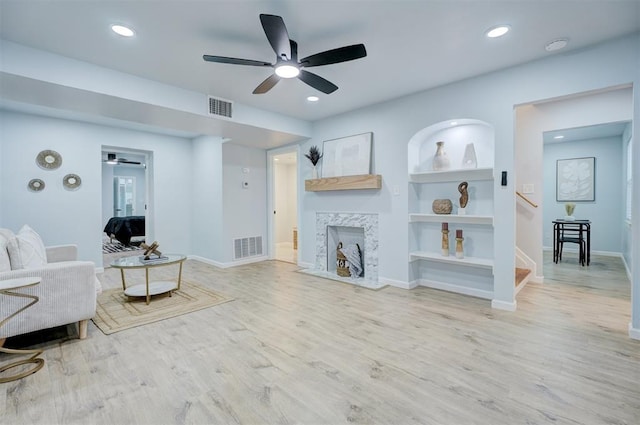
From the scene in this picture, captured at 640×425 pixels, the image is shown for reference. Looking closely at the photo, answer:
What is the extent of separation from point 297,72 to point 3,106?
15.6ft

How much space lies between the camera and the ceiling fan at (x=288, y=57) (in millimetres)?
2057

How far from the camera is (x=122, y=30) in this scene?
97.8 inches

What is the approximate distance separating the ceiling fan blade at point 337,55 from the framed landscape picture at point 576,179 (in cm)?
686

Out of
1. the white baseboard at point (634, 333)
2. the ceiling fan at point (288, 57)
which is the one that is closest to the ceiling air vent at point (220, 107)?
the ceiling fan at point (288, 57)

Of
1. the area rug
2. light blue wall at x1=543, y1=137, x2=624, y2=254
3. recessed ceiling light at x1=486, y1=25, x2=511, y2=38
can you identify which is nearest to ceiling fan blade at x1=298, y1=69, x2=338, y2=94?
recessed ceiling light at x1=486, y1=25, x2=511, y2=38

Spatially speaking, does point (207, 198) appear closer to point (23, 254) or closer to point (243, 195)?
point (243, 195)

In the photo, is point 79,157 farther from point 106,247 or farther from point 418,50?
point 418,50

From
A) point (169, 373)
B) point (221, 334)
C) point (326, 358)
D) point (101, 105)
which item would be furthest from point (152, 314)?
point (101, 105)

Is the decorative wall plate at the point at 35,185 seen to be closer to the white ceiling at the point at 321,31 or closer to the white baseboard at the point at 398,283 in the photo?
the white ceiling at the point at 321,31

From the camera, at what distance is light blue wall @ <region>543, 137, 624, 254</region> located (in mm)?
6234

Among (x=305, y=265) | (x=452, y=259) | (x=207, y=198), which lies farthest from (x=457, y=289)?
(x=207, y=198)

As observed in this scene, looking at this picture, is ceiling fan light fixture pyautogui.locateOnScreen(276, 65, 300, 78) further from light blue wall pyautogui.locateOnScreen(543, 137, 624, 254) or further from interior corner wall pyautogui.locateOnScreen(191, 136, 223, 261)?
light blue wall pyautogui.locateOnScreen(543, 137, 624, 254)

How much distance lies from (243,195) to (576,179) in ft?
23.6

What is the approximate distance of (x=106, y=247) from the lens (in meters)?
7.98
